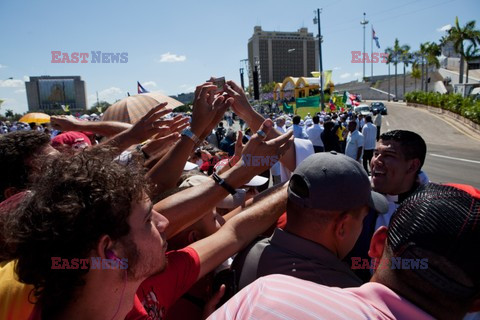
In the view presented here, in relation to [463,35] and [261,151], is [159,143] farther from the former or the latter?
[463,35]

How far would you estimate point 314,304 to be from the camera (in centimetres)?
95

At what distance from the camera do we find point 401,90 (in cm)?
8125

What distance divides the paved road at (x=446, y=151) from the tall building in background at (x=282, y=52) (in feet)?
313

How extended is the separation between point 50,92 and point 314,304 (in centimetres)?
12242

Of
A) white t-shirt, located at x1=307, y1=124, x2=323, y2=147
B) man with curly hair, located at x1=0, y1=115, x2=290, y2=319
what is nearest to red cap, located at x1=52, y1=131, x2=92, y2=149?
man with curly hair, located at x1=0, y1=115, x2=290, y2=319

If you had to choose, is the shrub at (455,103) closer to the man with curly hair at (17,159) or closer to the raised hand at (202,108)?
the raised hand at (202,108)

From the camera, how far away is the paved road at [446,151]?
11.1 m

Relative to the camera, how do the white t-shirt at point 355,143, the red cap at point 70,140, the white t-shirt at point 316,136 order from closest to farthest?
the red cap at point 70,140, the white t-shirt at point 355,143, the white t-shirt at point 316,136

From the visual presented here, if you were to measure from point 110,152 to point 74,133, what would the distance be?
2.09m

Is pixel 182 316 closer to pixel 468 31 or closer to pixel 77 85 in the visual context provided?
pixel 468 31

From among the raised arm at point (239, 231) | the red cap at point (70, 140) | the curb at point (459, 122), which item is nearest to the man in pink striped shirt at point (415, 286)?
the raised arm at point (239, 231)

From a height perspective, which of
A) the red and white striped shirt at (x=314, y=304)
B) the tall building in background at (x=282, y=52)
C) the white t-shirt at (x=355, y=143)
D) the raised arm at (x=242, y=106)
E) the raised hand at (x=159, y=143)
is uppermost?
the tall building in background at (x=282, y=52)

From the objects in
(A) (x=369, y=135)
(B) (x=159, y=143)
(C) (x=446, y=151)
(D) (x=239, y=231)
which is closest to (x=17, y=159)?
(B) (x=159, y=143)

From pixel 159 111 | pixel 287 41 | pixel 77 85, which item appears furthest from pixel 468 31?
pixel 77 85
